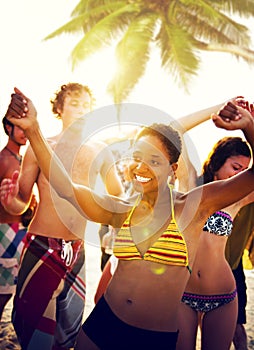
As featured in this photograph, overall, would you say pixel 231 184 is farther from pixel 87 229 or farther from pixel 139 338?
pixel 87 229

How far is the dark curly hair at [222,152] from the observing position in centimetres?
411

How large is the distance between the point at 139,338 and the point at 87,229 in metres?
1.81

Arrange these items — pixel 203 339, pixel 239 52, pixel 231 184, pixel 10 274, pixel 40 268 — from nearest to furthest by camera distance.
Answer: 1. pixel 231 184
2. pixel 203 339
3. pixel 40 268
4. pixel 10 274
5. pixel 239 52

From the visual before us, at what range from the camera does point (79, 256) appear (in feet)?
14.3

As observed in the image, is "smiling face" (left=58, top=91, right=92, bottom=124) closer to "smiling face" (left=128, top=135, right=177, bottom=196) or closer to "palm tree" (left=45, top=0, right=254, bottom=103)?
"smiling face" (left=128, top=135, right=177, bottom=196)

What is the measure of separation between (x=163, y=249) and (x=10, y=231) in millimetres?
3007

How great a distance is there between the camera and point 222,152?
A: 4141 millimetres

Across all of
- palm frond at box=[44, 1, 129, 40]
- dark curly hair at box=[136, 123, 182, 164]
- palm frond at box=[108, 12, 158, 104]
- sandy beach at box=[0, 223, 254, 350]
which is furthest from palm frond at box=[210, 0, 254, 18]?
dark curly hair at box=[136, 123, 182, 164]

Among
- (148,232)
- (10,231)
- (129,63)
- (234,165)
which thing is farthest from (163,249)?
(129,63)

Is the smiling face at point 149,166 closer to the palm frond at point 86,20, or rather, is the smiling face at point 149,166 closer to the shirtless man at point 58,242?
the shirtless man at point 58,242

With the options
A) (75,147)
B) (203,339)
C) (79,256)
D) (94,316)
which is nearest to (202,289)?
(203,339)

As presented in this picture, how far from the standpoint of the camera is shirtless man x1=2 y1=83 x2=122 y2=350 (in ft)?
13.1

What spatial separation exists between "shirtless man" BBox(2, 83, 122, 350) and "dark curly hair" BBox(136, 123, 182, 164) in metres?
1.53

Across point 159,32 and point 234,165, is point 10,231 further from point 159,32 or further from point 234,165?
point 159,32
